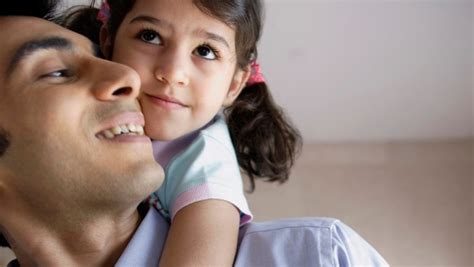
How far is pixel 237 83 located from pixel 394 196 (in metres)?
2.30

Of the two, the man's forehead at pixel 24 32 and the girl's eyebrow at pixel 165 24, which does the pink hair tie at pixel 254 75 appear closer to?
the girl's eyebrow at pixel 165 24

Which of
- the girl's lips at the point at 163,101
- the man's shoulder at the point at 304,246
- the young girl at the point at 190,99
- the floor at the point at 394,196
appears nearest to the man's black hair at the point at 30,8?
the young girl at the point at 190,99

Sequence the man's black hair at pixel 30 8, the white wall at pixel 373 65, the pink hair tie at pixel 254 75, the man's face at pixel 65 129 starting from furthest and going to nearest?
the white wall at pixel 373 65 → the pink hair tie at pixel 254 75 → the man's black hair at pixel 30 8 → the man's face at pixel 65 129

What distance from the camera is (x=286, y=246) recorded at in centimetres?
109

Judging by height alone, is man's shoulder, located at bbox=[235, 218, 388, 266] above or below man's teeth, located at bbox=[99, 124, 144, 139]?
below

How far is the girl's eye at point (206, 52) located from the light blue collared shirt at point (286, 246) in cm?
30

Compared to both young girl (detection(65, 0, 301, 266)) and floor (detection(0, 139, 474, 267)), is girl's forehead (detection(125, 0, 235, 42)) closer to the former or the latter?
young girl (detection(65, 0, 301, 266))

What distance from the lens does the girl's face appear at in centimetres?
110

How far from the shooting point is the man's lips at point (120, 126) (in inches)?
39.4

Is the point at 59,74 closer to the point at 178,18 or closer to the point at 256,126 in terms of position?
the point at 178,18

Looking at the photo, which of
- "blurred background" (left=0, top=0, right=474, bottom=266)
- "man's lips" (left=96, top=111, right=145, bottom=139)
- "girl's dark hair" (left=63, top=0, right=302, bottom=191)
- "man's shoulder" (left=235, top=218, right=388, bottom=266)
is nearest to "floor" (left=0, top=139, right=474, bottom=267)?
"blurred background" (left=0, top=0, right=474, bottom=266)

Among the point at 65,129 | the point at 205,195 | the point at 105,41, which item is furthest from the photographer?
the point at 105,41

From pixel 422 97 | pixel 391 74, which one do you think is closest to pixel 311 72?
pixel 391 74

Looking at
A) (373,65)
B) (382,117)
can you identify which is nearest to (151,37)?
(373,65)
